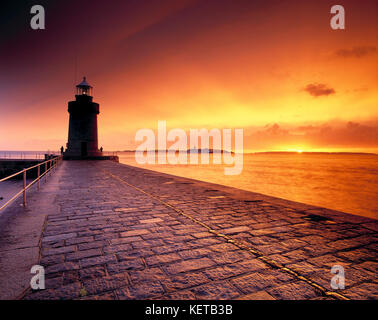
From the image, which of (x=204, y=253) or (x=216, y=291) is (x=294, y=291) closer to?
(x=216, y=291)

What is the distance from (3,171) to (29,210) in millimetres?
34306

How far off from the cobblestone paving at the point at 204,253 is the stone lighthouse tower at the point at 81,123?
85.0 feet

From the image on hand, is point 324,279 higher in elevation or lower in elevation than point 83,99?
lower

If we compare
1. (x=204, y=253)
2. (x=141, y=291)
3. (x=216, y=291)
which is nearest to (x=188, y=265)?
(x=204, y=253)

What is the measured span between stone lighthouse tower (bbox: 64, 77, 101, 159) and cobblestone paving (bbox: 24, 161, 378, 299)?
85.0 feet

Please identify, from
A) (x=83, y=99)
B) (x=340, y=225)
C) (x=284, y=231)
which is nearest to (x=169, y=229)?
(x=284, y=231)

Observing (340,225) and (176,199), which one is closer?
(340,225)

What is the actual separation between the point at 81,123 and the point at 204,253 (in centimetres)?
2954

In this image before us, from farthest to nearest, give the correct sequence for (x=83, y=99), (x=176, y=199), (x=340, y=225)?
(x=83, y=99) → (x=176, y=199) → (x=340, y=225)

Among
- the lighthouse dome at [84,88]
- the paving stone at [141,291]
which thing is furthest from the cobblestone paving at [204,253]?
the lighthouse dome at [84,88]

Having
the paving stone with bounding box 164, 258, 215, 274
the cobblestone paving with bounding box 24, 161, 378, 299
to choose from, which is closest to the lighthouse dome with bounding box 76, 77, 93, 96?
the cobblestone paving with bounding box 24, 161, 378, 299
